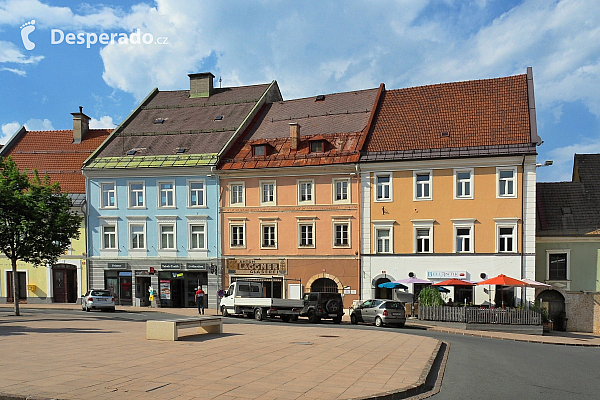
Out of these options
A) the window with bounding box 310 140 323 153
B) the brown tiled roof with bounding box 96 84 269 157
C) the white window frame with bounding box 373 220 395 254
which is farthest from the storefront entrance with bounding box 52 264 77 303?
the white window frame with bounding box 373 220 395 254

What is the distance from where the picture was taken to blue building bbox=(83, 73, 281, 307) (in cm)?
4091

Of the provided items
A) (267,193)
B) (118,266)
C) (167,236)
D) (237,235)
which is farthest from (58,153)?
(267,193)

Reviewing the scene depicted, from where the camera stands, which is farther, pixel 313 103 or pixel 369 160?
pixel 313 103

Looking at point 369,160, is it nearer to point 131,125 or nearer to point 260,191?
point 260,191

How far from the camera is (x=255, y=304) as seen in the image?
1240 inches

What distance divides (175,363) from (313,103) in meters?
33.5

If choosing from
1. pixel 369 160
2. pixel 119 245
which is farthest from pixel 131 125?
pixel 369 160

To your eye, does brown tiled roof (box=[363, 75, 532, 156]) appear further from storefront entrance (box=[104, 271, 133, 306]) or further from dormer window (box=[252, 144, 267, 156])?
storefront entrance (box=[104, 271, 133, 306])

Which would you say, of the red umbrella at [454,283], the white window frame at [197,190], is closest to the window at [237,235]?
the white window frame at [197,190]

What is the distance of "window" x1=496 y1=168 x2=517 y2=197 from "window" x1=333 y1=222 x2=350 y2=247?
30.8 feet

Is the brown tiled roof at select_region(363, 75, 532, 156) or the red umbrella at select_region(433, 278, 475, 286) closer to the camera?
the red umbrella at select_region(433, 278, 475, 286)

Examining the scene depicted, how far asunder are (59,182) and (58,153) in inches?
163

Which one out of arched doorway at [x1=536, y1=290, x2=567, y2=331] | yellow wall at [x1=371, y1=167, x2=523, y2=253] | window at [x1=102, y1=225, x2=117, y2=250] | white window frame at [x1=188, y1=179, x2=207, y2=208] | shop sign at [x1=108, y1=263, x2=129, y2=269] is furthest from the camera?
window at [x1=102, y1=225, x2=117, y2=250]

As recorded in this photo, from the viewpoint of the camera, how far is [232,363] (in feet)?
45.2
